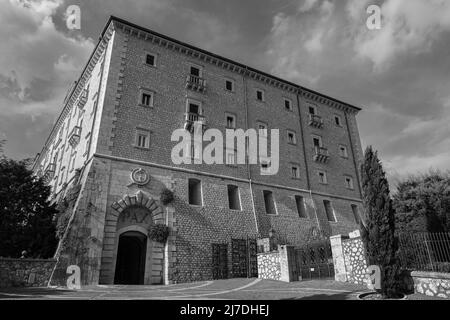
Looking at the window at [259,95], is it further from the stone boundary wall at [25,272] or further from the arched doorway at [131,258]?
the stone boundary wall at [25,272]

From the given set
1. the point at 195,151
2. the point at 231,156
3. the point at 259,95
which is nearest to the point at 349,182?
the point at 259,95

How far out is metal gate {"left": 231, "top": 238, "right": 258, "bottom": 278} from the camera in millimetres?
18828

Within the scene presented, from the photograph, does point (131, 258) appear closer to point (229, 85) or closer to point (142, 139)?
point (142, 139)

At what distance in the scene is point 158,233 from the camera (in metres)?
17.3

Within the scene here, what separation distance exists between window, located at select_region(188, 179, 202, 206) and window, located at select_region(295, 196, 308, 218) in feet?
29.6

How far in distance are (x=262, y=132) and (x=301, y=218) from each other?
7631 millimetres

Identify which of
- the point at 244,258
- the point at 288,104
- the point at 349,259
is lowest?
the point at 349,259

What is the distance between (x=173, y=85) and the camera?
2280 cm

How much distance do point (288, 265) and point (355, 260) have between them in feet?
12.1

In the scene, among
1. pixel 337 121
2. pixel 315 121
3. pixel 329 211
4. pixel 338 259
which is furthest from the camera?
pixel 337 121

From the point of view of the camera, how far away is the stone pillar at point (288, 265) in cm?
1476

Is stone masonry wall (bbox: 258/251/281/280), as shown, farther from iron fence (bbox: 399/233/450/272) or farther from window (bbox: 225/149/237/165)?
window (bbox: 225/149/237/165)

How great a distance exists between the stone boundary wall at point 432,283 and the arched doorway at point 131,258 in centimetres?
1325

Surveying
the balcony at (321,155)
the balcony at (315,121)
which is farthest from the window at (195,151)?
the balcony at (315,121)
